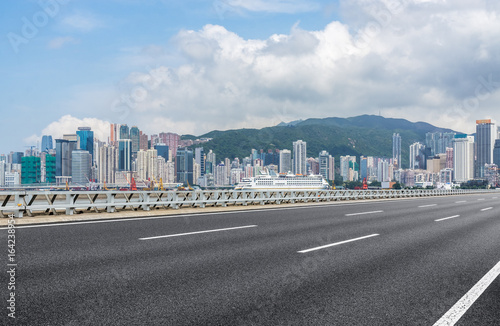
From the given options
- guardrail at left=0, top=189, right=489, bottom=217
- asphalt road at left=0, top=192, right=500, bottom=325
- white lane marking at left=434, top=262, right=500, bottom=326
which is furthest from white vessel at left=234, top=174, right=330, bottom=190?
white lane marking at left=434, top=262, right=500, bottom=326

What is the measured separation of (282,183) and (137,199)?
3382 inches

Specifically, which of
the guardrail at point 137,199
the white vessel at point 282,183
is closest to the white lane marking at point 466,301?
the guardrail at point 137,199

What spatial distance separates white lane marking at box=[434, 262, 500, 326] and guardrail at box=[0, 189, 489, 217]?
47.4 ft

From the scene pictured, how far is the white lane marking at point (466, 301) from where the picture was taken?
4.60 metres

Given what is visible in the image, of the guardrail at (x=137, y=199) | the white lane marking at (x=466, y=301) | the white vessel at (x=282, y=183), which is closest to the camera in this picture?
the white lane marking at (x=466, y=301)

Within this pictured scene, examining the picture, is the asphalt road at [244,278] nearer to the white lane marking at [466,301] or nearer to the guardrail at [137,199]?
the white lane marking at [466,301]

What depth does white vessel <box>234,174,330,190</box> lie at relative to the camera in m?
103

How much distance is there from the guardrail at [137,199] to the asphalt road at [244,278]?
4.17 m

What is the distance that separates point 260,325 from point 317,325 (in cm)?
61

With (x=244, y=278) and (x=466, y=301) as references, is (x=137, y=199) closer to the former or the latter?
(x=244, y=278)

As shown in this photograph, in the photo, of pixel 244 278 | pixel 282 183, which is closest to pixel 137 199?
pixel 244 278

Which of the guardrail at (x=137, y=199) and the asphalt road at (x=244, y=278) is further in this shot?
the guardrail at (x=137, y=199)

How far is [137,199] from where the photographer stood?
20109 mm

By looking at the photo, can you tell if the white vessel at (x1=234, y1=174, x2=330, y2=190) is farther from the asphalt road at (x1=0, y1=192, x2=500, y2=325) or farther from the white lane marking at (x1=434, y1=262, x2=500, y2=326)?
the white lane marking at (x1=434, y1=262, x2=500, y2=326)
